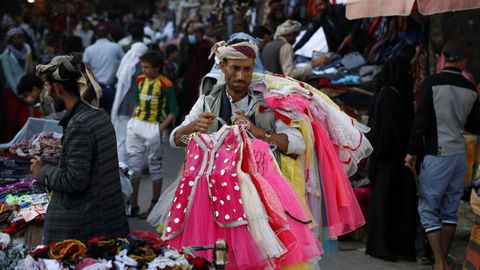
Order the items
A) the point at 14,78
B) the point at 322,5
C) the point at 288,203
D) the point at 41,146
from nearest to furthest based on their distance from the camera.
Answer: the point at 288,203
the point at 41,146
the point at 322,5
the point at 14,78

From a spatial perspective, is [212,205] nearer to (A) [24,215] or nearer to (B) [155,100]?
(A) [24,215]

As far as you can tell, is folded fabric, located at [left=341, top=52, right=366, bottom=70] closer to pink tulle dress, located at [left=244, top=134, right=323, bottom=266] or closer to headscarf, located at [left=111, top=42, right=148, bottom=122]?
headscarf, located at [left=111, top=42, right=148, bottom=122]

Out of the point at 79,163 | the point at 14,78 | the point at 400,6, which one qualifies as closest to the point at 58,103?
the point at 79,163

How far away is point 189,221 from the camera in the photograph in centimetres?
549

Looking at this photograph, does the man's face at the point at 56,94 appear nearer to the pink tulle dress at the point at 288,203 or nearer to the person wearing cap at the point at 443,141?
the pink tulle dress at the point at 288,203

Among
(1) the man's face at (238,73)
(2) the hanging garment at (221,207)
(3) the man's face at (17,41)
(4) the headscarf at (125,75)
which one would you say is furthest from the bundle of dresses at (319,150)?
(3) the man's face at (17,41)

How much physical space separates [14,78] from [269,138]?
9280mm

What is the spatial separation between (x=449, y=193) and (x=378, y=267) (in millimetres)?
957

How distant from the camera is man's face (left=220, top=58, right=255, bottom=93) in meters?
5.79

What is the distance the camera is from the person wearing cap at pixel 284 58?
1166cm

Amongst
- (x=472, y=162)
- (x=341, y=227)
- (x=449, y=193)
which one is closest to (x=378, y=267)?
(x=449, y=193)

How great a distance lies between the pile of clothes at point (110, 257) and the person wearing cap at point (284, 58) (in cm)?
729

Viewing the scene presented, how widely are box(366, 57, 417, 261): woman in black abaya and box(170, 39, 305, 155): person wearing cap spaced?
110 inches

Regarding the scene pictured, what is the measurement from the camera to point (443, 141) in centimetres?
805
